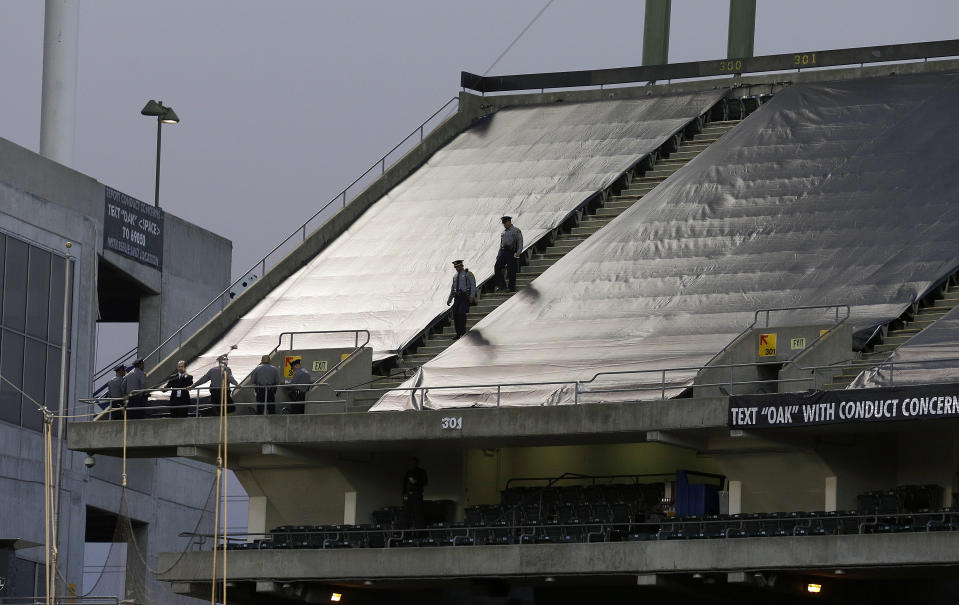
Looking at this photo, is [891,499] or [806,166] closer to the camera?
[891,499]

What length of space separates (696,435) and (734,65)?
17.6m

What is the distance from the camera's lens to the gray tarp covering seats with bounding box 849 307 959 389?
1243 inches

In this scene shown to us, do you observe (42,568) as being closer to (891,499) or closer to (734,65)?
(734,65)

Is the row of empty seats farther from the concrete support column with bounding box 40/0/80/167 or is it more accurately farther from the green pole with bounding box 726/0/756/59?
the concrete support column with bounding box 40/0/80/167

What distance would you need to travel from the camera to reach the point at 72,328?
50.5 meters

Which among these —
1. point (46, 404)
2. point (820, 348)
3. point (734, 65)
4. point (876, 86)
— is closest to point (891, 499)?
point (820, 348)

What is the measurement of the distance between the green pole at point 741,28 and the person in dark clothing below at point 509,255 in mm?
12320

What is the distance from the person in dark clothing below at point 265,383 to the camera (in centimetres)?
3616

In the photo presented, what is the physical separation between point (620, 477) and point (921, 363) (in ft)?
22.7

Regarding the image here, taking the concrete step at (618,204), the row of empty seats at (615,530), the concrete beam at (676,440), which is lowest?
the row of empty seats at (615,530)

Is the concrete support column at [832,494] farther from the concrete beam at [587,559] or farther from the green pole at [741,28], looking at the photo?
the green pole at [741,28]

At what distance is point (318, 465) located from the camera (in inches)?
1446

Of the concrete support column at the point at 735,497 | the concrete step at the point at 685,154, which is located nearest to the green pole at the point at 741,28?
the concrete step at the point at 685,154

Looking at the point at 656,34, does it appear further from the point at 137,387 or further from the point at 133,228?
the point at 137,387
